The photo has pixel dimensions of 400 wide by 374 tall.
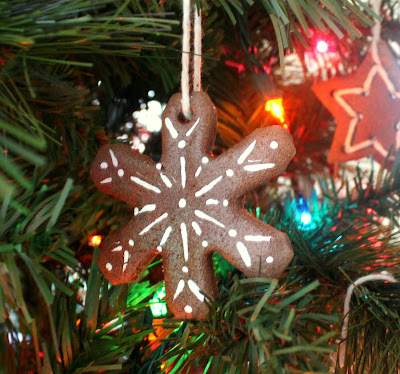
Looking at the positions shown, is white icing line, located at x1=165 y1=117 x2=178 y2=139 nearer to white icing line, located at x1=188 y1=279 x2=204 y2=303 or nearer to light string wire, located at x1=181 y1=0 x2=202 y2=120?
light string wire, located at x1=181 y1=0 x2=202 y2=120

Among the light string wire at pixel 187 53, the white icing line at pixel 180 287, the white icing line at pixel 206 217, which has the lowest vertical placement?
the white icing line at pixel 180 287

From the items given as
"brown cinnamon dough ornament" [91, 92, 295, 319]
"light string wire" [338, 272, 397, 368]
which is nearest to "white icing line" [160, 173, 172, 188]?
"brown cinnamon dough ornament" [91, 92, 295, 319]

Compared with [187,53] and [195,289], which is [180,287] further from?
[187,53]

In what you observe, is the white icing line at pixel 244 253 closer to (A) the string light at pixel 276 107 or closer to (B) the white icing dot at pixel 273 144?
(B) the white icing dot at pixel 273 144

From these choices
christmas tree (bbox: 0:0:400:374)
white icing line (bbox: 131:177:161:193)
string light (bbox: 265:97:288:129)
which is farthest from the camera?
string light (bbox: 265:97:288:129)

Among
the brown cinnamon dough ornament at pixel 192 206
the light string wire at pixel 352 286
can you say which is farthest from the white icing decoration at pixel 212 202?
the light string wire at pixel 352 286

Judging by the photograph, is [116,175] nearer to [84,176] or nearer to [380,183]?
[84,176]
